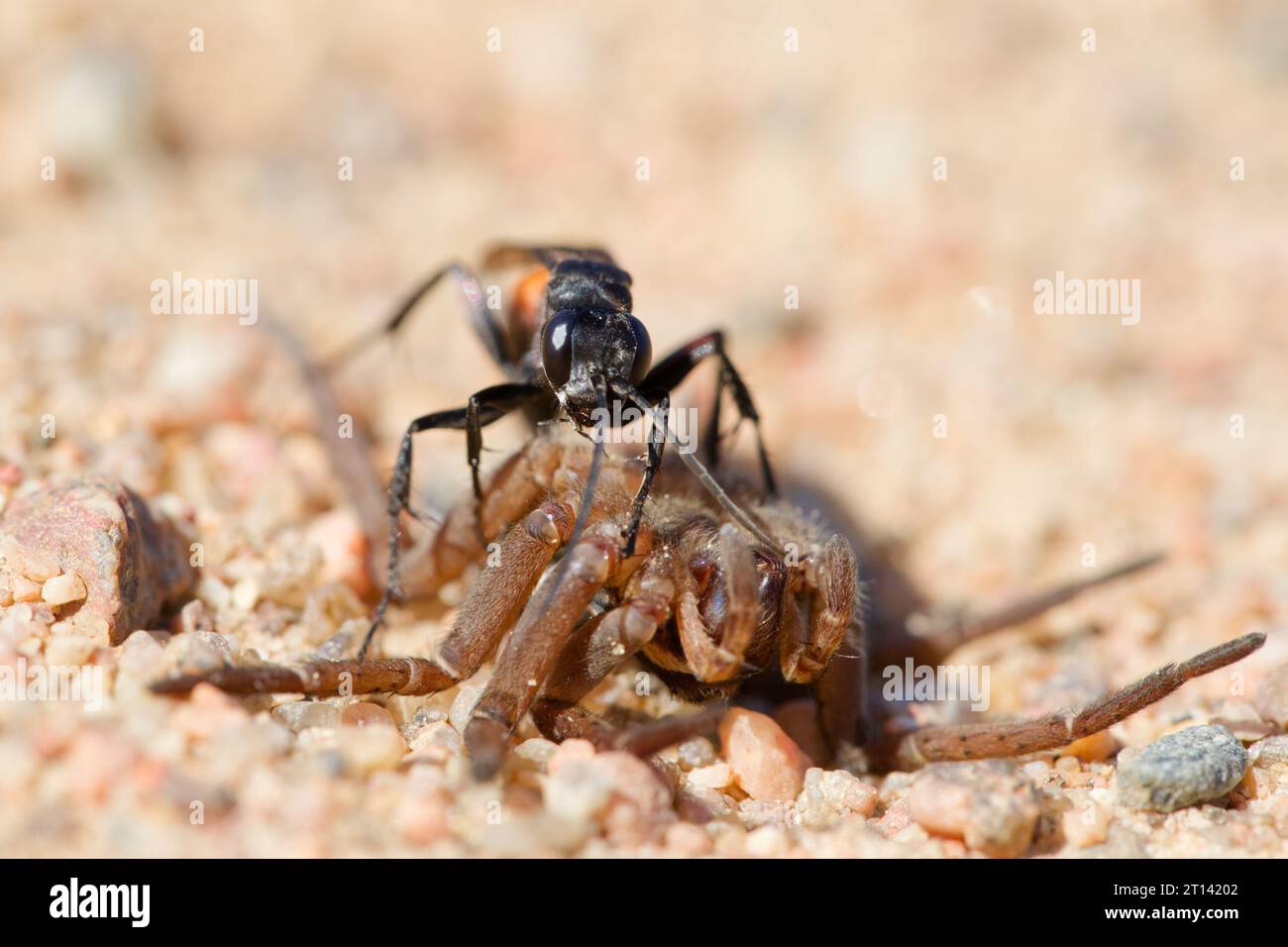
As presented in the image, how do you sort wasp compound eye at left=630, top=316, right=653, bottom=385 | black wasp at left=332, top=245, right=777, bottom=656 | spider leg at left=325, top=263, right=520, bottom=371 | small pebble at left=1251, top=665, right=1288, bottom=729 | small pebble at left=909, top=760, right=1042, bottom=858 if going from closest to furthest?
small pebble at left=909, top=760, right=1042, bottom=858, black wasp at left=332, top=245, right=777, bottom=656, small pebble at left=1251, top=665, right=1288, bottom=729, wasp compound eye at left=630, top=316, right=653, bottom=385, spider leg at left=325, top=263, right=520, bottom=371

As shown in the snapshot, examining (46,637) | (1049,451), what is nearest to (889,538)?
(1049,451)

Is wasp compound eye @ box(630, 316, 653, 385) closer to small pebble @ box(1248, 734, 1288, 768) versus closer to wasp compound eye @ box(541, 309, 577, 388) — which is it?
wasp compound eye @ box(541, 309, 577, 388)

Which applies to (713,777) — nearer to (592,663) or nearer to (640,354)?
(592,663)

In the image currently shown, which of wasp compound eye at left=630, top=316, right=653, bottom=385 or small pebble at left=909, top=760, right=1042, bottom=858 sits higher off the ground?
wasp compound eye at left=630, top=316, right=653, bottom=385

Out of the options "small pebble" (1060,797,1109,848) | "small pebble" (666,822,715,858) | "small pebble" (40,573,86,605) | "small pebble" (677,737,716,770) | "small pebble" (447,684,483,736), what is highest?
"small pebble" (40,573,86,605)

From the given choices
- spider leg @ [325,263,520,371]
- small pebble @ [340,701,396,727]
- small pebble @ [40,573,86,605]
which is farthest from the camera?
spider leg @ [325,263,520,371]

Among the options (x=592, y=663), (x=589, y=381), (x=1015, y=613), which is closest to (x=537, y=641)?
(x=592, y=663)

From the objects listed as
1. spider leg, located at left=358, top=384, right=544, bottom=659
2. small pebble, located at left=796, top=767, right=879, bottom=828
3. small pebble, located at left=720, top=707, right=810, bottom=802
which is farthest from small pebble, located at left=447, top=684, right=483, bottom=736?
small pebble, located at left=796, top=767, right=879, bottom=828
